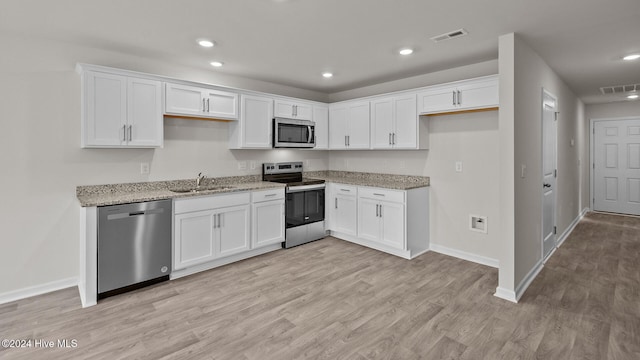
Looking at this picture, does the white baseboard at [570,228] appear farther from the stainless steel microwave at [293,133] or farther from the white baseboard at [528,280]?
the stainless steel microwave at [293,133]

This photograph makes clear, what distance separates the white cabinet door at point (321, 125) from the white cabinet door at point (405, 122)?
129 cm

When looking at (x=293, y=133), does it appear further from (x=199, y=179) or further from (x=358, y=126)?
(x=199, y=179)

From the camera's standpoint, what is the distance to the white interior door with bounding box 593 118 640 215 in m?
6.41

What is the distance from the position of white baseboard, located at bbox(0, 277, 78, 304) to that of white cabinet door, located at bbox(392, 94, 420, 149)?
4066mm

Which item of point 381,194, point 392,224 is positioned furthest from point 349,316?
point 381,194

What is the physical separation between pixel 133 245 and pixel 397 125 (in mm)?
3432

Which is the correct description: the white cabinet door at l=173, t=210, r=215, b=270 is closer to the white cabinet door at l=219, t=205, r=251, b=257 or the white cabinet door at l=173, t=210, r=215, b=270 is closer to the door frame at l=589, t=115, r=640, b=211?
the white cabinet door at l=219, t=205, r=251, b=257

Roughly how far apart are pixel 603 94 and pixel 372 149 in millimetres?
4489

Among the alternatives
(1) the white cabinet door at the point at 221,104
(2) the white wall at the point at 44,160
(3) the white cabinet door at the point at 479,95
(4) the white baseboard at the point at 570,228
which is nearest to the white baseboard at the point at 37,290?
(2) the white wall at the point at 44,160

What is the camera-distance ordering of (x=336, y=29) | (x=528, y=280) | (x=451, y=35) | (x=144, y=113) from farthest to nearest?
1. (x=144, y=113)
2. (x=528, y=280)
3. (x=451, y=35)
4. (x=336, y=29)

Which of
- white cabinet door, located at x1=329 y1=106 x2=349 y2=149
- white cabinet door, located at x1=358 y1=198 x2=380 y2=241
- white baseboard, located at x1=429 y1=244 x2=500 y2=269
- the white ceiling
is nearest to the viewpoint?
the white ceiling

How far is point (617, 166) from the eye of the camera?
6.63 meters

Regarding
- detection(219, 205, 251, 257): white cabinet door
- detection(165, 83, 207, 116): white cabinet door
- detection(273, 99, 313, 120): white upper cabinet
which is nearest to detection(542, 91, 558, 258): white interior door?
detection(273, 99, 313, 120): white upper cabinet

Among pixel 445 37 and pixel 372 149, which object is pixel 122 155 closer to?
pixel 372 149
